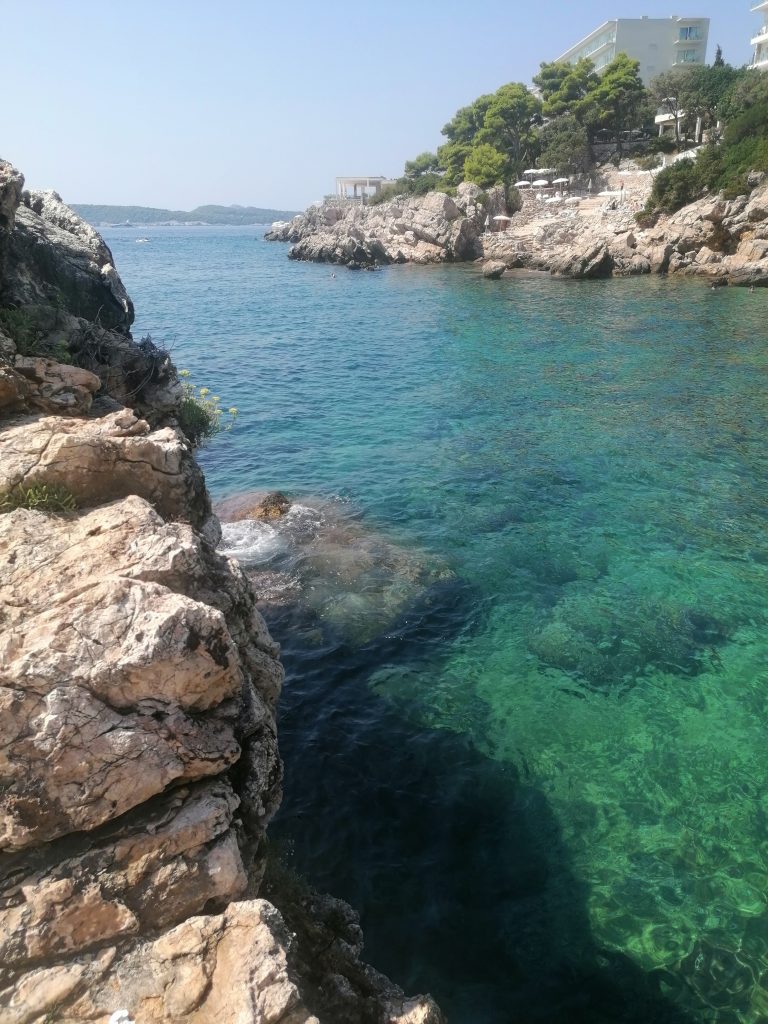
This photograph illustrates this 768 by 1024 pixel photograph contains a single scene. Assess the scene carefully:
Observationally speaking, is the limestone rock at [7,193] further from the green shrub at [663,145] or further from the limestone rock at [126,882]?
the green shrub at [663,145]

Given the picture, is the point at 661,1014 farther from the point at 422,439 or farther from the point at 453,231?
the point at 453,231

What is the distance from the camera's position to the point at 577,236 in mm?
68500

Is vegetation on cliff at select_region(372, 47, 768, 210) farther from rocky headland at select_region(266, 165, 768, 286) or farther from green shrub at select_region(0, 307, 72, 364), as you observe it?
green shrub at select_region(0, 307, 72, 364)

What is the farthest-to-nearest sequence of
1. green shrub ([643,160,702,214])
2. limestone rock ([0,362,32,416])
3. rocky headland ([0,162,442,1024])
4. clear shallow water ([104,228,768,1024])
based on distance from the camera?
green shrub ([643,160,702,214])
clear shallow water ([104,228,768,1024])
limestone rock ([0,362,32,416])
rocky headland ([0,162,442,1024])

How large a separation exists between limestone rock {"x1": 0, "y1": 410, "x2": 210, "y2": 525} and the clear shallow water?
16.0 feet

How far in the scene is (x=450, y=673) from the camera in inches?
472

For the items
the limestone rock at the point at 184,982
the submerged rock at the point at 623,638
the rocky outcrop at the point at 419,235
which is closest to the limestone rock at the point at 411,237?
the rocky outcrop at the point at 419,235

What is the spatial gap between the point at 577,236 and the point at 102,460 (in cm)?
7138

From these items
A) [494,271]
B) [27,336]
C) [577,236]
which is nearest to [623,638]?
[27,336]

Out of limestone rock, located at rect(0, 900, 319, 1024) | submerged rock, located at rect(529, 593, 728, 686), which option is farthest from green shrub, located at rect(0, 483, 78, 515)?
submerged rock, located at rect(529, 593, 728, 686)

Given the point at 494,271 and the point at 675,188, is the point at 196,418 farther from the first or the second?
the point at 675,188

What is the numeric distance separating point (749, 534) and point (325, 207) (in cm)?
13144

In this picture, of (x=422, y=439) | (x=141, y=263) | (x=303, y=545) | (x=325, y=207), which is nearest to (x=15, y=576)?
(x=303, y=545)

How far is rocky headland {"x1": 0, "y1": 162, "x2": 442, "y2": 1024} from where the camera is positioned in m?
4.46
